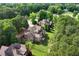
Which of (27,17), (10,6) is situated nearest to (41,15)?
(27,17)

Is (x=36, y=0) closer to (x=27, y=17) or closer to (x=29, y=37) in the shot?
(x=27, y=17)

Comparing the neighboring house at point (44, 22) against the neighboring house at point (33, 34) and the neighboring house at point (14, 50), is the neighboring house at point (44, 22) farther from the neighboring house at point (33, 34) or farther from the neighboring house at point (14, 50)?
the neighboring house at point (14, 50)

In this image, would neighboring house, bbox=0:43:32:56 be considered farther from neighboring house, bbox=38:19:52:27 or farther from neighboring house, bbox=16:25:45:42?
neighboring house, bbox=38:19:52:27

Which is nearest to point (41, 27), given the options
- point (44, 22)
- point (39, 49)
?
point (44, 22)

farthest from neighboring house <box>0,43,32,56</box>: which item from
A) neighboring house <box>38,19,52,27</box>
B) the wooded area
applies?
neighboring house <box>38,19,52,27</box>

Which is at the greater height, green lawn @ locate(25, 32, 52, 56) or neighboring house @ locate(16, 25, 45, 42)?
neighboring house @ locate(16, 25, 45, 42)

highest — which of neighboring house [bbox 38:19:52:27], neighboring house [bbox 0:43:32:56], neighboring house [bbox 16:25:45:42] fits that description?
neighboring house [bbox 38:19:52:27]
